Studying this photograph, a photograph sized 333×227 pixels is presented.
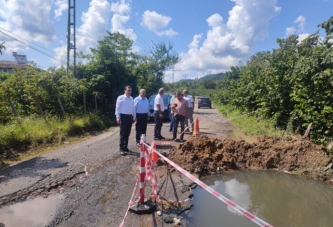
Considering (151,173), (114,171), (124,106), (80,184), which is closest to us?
(151,173)

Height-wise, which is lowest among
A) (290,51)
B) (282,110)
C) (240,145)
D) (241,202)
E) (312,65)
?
(241,202)

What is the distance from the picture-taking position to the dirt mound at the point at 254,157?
20.7 ft

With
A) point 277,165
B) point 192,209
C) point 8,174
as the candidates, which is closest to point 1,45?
point 8,174

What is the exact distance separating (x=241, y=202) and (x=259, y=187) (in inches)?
41.7

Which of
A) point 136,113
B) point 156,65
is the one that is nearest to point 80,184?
point 136,113

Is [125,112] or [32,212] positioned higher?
[125,112]

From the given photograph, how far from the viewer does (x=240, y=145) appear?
7.44m

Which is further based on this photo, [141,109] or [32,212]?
[141,109]

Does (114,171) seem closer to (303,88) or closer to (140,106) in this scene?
(140,106)

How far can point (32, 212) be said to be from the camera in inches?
159

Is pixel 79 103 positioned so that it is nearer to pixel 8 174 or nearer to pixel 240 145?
pixel 8 174

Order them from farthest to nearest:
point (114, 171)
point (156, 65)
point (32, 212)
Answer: point (156, 65) < point (114, 171) < point (32, 212)

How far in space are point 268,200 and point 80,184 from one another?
13.0ft

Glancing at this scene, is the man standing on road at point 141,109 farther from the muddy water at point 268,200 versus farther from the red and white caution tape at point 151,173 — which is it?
the muddy water at point 268,200
